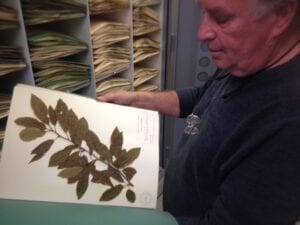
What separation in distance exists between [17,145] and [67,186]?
146mm

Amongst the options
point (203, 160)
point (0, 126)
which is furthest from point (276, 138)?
point (0, 126)

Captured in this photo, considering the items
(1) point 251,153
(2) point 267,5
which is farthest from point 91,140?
(2) point 267,5

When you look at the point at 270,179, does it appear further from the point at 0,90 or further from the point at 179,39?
the point at 179,39

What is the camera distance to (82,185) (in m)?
0.70

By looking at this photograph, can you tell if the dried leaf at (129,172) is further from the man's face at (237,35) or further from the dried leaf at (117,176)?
the man's face at (237,35)

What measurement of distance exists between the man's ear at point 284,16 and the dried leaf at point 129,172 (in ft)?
1.44

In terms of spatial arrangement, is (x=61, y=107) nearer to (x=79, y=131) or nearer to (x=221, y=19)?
(x=79, y=131)

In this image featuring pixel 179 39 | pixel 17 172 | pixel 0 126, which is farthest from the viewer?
pixel 179 39

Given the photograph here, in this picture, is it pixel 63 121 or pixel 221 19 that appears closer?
pixel 221 19

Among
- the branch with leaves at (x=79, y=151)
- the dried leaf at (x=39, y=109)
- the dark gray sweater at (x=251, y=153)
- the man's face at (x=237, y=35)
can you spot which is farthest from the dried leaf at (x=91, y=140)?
the man's face at (x=237, y=35)

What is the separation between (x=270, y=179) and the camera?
1.83 ft

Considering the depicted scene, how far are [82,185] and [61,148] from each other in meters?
0.10

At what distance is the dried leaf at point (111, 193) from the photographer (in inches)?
27.7

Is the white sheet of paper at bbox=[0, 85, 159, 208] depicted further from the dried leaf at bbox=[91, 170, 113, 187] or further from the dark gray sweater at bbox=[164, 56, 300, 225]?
the dark gray sweater at bbox=[164, 56, 300, 225]
